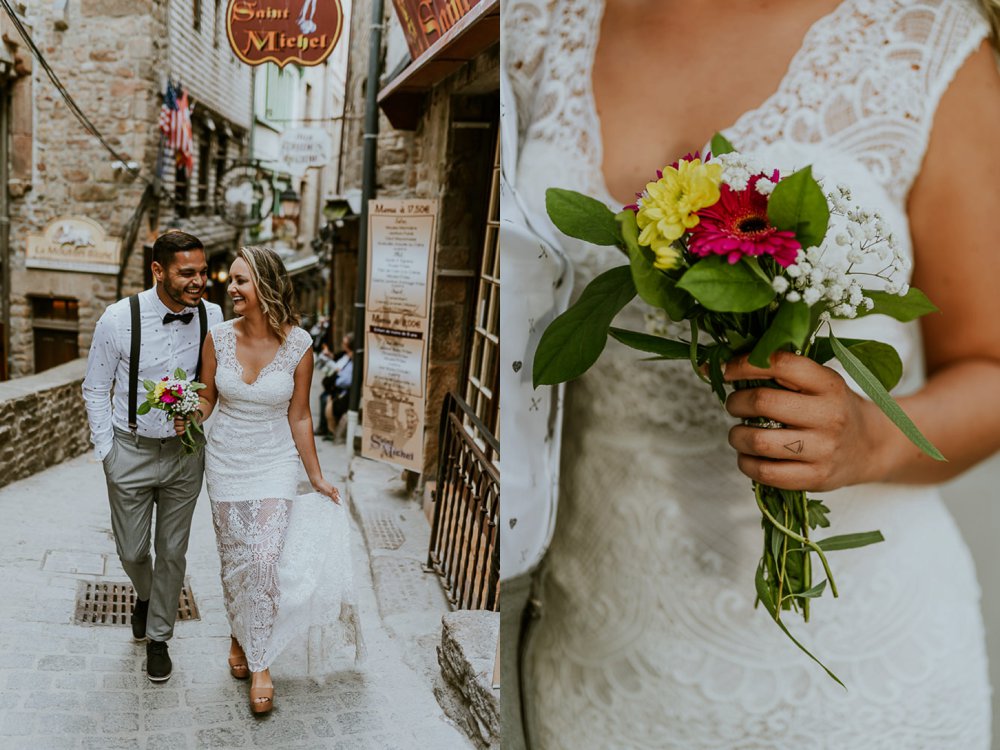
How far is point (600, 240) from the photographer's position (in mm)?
896

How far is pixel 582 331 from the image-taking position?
3.18 feet

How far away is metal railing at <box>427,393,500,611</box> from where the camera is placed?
145 centimetres

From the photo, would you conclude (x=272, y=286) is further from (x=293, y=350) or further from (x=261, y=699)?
(x=261, y=699)

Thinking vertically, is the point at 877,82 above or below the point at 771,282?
above

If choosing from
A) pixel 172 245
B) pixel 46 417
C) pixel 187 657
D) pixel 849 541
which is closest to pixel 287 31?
pixel 172 245

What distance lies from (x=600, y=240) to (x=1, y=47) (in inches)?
43.0

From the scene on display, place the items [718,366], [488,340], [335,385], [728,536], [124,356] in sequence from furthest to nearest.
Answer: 1. [335,385]
2. [488,340]
3. [124,356]
4. [728,536]
5. [718,366]

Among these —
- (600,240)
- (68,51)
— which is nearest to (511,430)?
(600,240)

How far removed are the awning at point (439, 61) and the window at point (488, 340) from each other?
0.20 metres

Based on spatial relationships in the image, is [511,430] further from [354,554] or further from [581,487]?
[354,554]

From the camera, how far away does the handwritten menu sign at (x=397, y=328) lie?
151 centimetres

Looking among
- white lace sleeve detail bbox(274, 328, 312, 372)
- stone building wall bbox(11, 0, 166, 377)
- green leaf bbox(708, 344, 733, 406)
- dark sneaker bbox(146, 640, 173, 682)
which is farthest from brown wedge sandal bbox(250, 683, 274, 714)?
green leaf bbox(708, 344, 733, 406)

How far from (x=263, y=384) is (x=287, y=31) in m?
0.64

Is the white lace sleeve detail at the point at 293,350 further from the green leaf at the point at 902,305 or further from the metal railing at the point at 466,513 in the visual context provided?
the green leaf at the point at 902,305
